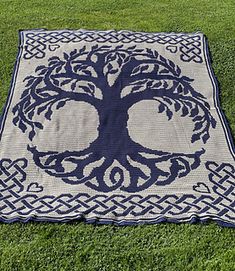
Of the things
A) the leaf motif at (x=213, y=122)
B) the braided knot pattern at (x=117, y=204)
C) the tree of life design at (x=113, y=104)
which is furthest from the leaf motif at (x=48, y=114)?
the leaf motif at (x=213, y=122)

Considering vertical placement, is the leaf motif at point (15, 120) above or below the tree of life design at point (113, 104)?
below

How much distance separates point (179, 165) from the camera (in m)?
2.85

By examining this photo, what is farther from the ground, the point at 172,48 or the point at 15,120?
the point at 172,48

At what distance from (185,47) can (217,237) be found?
1789 millimetres

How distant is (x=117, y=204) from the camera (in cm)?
261

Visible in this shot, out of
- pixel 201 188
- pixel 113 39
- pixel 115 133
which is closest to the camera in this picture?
pixel 201 188

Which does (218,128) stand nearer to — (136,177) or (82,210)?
(136,177)

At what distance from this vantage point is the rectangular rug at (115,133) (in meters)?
2.61

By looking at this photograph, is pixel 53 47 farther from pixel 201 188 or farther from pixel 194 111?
pixel 201 188

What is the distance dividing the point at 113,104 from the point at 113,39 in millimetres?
805

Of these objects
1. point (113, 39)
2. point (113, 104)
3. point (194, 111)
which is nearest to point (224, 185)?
point (194, 111)

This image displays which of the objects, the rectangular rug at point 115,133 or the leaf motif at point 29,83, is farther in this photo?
the leaf motif at point 29,83

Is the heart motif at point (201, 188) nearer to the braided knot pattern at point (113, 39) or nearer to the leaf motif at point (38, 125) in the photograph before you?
the leaf motif at point (38, 125)

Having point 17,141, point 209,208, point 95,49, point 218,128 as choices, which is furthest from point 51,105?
point 209,208
